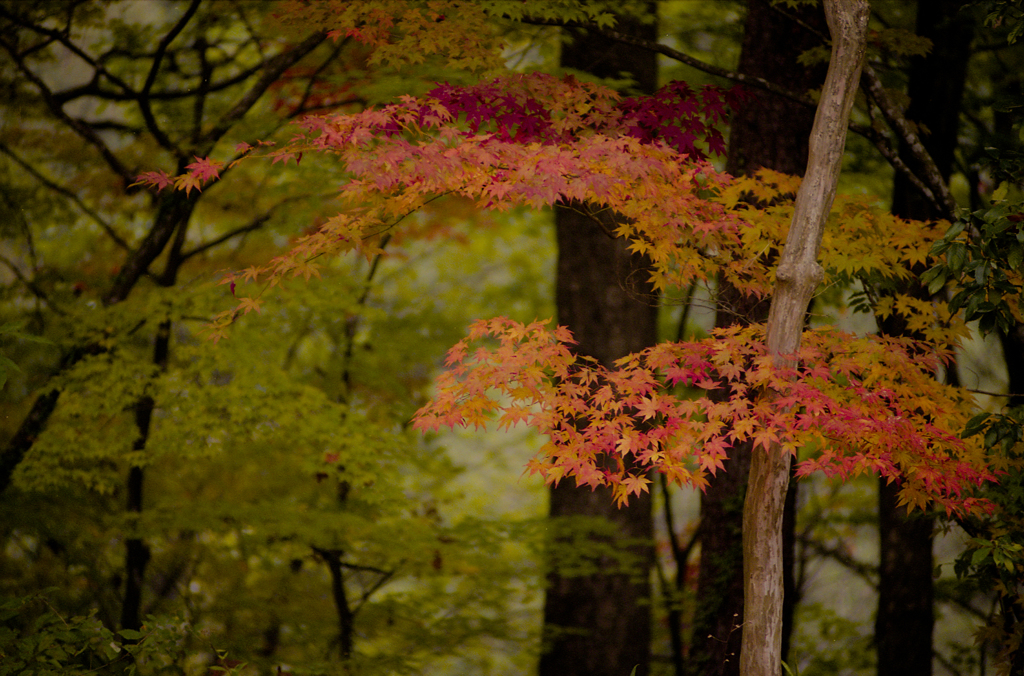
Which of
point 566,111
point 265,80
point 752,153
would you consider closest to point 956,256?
point 752,153

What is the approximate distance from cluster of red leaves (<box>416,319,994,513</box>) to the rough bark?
179mm

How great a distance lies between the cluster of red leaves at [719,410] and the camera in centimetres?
346

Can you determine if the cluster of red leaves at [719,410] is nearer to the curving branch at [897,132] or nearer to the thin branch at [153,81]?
the curving branch at [897,132]

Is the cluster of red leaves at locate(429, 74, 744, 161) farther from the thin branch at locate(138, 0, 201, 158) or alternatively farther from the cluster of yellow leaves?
the thin branch at locate(138, 0, 201, 158)

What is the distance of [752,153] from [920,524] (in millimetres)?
3857

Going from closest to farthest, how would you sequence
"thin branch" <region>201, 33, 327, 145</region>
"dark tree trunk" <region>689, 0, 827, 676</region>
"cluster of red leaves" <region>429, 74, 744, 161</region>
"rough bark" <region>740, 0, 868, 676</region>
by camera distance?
"rough bark" <region>740, 0, 868, 676</region> < "cluster of red leaves" <region>429, 74, 744, 161</region> < "dark tree trunk" <region>689, 0, 827, 676</region> < "thin branch" <region>201, 33, 327, 145</region>

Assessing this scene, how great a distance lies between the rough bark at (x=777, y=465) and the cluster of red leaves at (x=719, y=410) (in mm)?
179

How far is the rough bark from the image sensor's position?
3.86 m

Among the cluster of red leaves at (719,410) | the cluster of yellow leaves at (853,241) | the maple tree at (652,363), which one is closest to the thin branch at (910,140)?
the cluster of yellow leaves at (853,241)

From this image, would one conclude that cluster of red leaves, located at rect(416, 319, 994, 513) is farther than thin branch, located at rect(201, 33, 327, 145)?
No

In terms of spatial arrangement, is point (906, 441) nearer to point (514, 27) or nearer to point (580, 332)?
point (580, 332)

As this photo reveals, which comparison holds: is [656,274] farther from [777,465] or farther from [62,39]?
[62,39]

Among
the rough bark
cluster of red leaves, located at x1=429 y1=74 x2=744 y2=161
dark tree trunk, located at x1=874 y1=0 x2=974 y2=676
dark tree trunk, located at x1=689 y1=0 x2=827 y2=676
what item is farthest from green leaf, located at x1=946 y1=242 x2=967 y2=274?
dark tree trunk, located at x1=874 y1=0 x2=974 y2=676

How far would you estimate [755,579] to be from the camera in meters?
3.91
